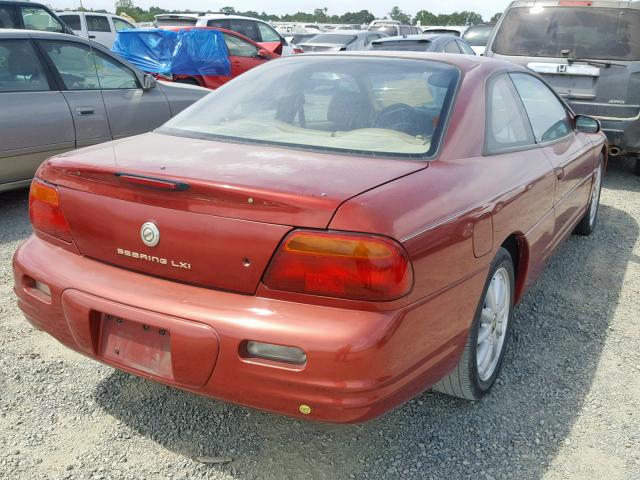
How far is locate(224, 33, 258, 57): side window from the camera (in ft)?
39.0

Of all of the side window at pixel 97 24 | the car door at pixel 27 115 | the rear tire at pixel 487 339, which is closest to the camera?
the rear tire at pixel 487 339

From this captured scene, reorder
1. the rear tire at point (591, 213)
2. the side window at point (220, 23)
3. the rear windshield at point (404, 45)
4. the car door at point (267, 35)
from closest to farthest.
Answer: the rear tire at point (591, 213), the rear windshield at point (404, 45), the side window at point (220, 23), the car door at point (267, 35)

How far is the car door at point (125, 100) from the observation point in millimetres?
5789

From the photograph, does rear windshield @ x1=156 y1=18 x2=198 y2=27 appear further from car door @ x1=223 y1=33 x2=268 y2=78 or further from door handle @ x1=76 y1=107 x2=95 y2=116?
door handle @ x1=76 y1=107 x2=95 y2=116

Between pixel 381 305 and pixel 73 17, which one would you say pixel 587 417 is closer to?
pixel 381 305

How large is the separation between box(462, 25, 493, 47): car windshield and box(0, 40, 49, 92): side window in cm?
1451

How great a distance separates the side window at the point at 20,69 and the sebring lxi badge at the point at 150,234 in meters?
3.65

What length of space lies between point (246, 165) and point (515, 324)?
76.6 inches

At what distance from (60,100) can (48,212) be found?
3.31 m

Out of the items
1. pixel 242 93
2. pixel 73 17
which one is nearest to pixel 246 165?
pixel 242 93

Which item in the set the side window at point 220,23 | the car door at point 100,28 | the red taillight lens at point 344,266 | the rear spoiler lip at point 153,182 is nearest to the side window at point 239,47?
the side window at point 220,23

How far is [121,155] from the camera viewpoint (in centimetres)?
242

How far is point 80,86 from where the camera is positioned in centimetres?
564

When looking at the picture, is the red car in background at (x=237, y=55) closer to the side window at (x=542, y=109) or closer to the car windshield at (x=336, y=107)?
the side window at (x=542, y=109)
